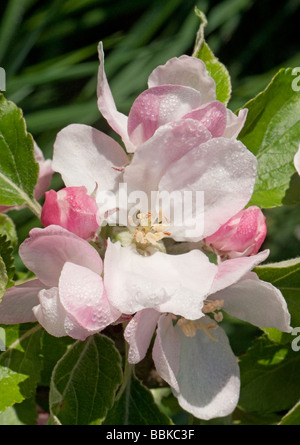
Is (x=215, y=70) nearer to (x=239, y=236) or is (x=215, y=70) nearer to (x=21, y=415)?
(x=239, y=236)

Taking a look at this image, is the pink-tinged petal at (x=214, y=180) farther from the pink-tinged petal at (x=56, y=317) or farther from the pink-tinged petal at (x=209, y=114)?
the pink-tinged petal at (x=56, y=317)

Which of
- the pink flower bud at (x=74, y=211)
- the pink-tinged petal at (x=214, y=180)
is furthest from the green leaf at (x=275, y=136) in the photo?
the pink flower bud at (x=74, y=211)

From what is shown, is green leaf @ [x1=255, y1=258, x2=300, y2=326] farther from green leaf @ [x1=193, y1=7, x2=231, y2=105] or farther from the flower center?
green leaf @ [x1=193, y1=7, x2=231, y2=105]

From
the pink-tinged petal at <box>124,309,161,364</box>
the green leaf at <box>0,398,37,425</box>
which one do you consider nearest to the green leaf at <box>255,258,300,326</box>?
the pink-tinged petal at <box>124,309,161,364</box>

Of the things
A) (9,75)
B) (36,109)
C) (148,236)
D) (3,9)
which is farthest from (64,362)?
(3,9)

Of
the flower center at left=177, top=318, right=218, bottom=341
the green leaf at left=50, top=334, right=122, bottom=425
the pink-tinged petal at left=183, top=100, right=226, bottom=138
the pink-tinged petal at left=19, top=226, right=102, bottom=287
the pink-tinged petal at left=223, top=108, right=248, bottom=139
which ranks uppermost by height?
the pink-tinged petal at left=183, top=100, right=226, bottom=138

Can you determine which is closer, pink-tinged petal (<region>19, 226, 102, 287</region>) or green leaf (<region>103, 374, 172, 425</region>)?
pink-tinged petal (<region>19, 226, 102, 287</region>)
